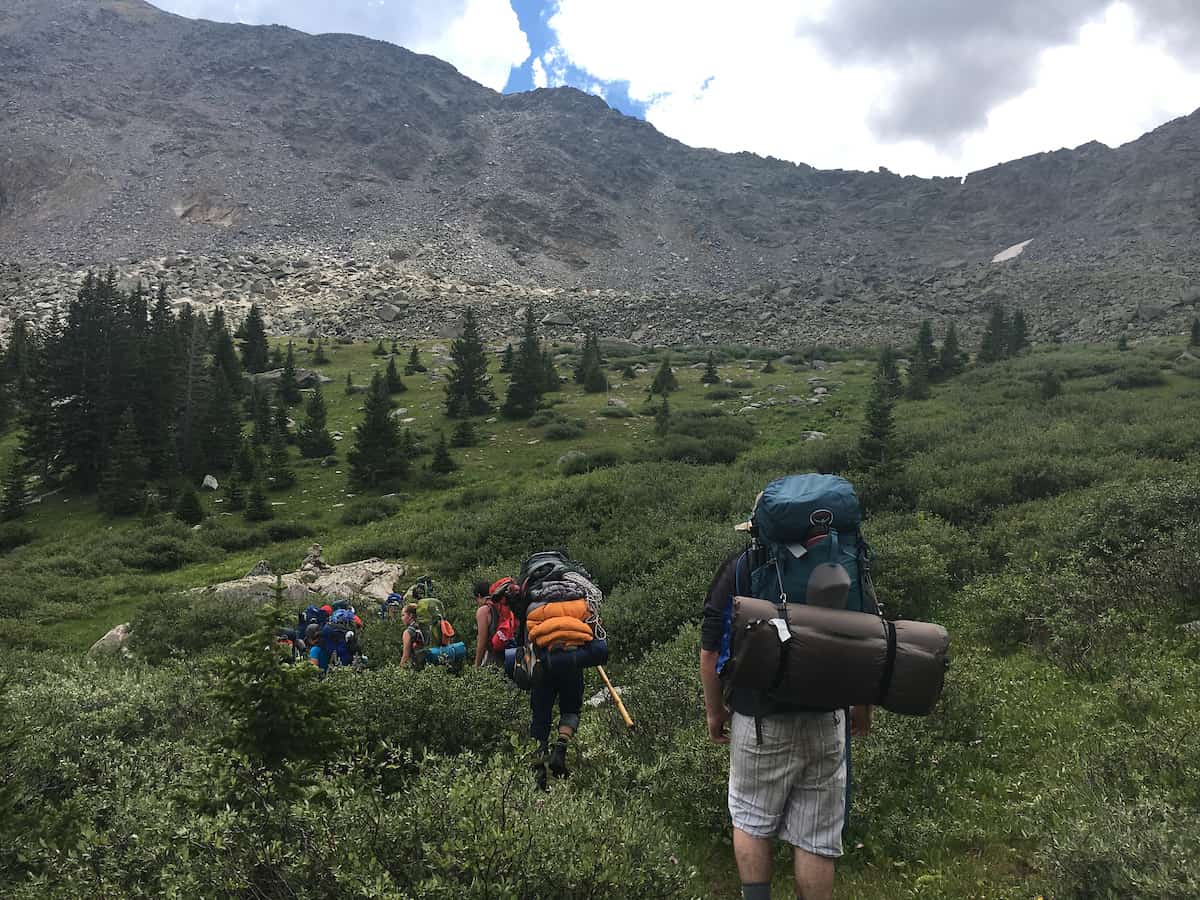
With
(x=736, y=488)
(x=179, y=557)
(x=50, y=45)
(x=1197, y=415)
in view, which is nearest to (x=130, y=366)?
(x=179, y=557)

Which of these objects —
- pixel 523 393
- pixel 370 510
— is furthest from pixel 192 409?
pixel 523 393

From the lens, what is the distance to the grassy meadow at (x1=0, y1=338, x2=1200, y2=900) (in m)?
3.32

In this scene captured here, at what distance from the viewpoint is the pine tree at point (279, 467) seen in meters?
30.6

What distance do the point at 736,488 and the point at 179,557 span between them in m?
19.0

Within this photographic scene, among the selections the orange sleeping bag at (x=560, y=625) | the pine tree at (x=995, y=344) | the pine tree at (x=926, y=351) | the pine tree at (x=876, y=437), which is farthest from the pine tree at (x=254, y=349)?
the pine tree at (x=995, y=344)

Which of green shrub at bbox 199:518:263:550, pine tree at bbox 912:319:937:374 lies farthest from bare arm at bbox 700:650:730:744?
pine tree at bbox 912:319:937:374

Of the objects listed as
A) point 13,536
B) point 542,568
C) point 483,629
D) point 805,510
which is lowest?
point 13,536

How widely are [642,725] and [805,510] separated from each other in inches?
159

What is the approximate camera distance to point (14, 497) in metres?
28.1

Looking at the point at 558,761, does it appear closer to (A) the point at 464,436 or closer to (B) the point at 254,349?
(A) the point at 464,436

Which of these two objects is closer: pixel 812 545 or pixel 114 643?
pixel 812 545

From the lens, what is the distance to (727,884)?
4.60m

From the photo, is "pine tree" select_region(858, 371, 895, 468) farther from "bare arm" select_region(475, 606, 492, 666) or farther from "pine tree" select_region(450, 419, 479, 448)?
"pine tree" select_region(450, 419, 479, 448)

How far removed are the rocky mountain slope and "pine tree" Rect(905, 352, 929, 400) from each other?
85.7 feet
